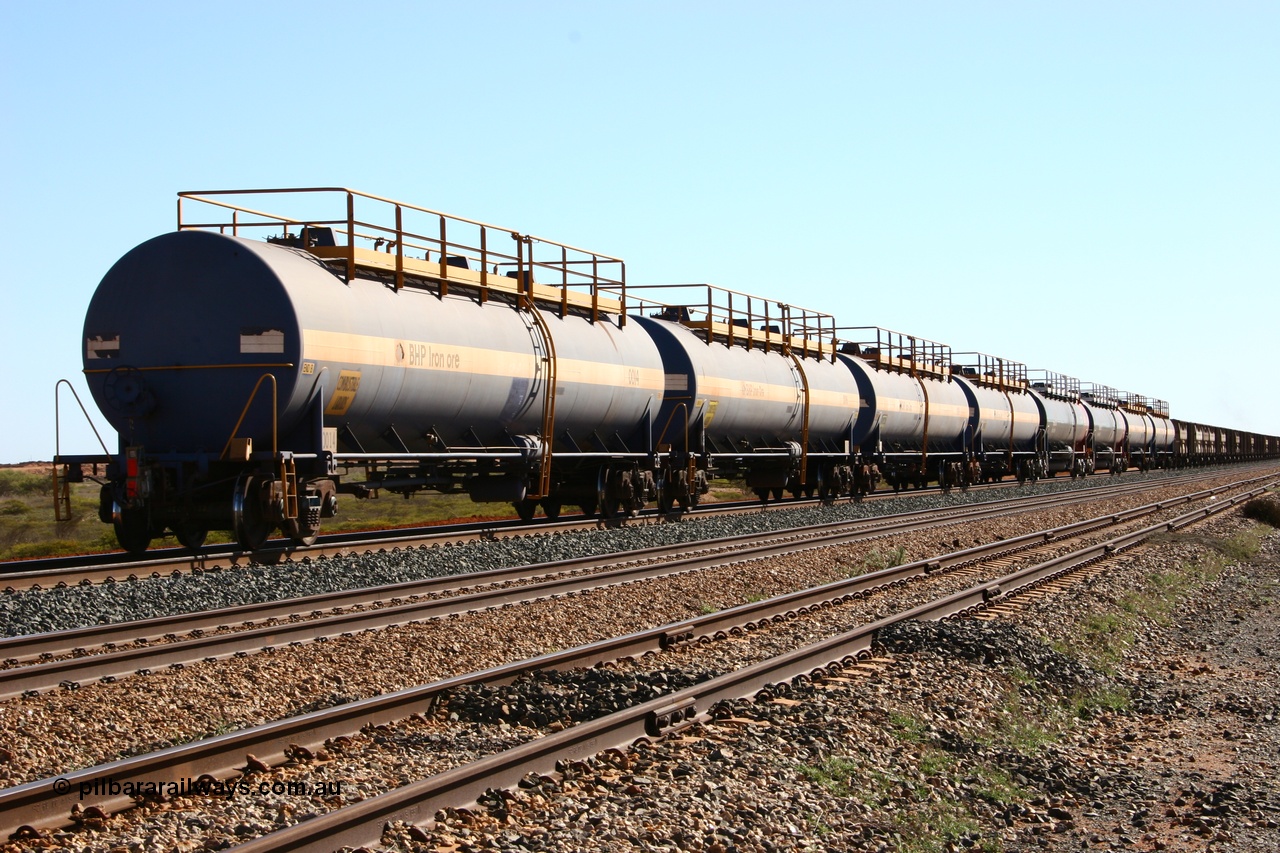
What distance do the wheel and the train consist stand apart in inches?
1.2

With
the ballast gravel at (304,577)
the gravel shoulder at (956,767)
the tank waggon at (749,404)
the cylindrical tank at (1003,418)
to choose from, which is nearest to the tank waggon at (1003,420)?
the cylindrical tank at (1003,418)

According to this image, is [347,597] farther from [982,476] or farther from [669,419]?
[982,476]

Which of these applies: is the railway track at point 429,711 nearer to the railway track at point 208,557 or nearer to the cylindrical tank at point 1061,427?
the railway track at point 208,557

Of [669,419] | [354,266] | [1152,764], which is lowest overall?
[1152,764]

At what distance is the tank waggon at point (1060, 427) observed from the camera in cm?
5291

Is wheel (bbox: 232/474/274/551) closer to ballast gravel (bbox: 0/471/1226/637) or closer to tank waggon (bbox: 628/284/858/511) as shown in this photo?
ballast gravel (bbox: 0/471/1226/637)

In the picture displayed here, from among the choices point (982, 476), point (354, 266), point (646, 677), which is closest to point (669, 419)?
point (354, 266)

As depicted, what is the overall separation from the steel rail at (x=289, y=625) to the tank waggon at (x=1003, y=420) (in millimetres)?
27391

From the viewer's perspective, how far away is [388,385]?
648 inches

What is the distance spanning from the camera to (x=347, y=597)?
1266 centimetres

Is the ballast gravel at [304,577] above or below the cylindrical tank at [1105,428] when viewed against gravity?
below

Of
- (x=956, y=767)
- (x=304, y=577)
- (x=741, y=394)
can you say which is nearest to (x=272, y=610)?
(x=304, y=577)

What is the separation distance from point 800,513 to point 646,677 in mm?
19099

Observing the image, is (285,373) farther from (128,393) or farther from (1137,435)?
(1137,435)
